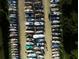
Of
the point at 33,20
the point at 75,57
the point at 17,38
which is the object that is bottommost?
the point at 75,57

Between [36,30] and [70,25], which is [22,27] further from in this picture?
[70,25]

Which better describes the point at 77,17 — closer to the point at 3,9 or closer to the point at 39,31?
the point at 39,31

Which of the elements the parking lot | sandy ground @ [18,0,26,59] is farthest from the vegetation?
sandy ground @ [18,0,26,59]

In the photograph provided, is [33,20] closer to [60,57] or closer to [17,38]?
[17,38]

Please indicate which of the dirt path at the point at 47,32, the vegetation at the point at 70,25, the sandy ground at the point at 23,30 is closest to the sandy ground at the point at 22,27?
the sandy ground at the point at 23,30

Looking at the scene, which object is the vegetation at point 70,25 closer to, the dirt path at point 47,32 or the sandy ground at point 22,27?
the dirt path at point 47,32

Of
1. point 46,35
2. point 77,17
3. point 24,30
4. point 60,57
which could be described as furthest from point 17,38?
point 77,17

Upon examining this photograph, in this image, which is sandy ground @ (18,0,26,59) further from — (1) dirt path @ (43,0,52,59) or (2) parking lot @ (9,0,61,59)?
(1) dirt path @ (43,0,52,59)

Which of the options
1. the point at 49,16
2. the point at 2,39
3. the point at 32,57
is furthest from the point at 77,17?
the point at 2,39

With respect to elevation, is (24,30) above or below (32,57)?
above
